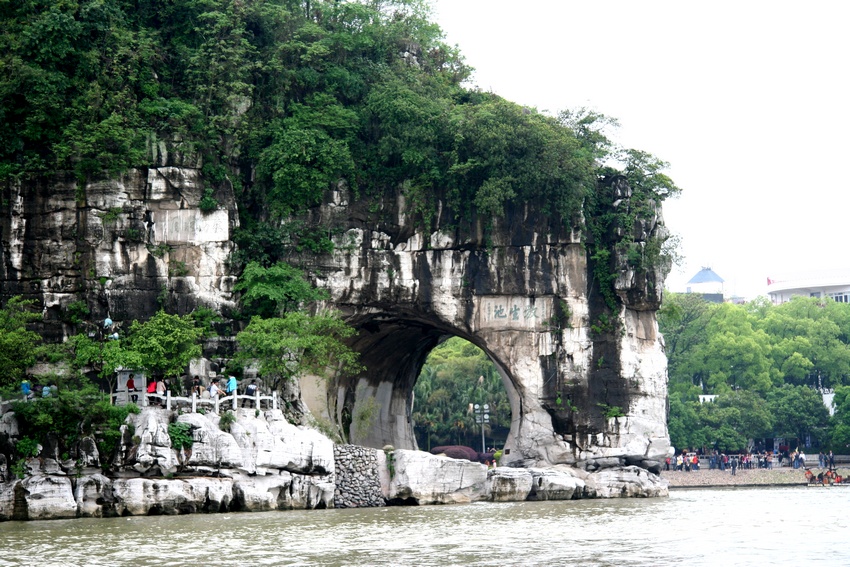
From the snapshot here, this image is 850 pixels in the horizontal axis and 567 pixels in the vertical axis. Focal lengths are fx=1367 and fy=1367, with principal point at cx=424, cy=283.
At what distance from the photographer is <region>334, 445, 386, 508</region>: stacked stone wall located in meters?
32.6

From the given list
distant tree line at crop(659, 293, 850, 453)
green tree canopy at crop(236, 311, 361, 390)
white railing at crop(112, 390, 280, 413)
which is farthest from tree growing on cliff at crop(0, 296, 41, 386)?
distant tree line at crop(659, 293, 850, 453)

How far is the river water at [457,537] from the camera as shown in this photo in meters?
20.3

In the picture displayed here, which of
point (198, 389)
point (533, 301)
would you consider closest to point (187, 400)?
point (198, 389)

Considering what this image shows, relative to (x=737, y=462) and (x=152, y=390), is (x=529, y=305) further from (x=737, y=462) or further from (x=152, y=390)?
(x=737, y=462)

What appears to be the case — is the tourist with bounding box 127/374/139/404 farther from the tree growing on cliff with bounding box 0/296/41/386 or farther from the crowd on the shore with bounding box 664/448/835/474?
the crowd on the shore with bounding box 664/448/835/474

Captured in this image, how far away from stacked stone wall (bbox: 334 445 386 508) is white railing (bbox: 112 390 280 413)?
2.13 meters

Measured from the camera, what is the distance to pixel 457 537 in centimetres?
2380

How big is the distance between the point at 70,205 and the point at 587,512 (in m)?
14.9

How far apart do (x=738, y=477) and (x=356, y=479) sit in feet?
62.1

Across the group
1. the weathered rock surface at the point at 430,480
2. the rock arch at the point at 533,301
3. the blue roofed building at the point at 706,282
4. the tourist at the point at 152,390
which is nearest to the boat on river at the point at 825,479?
the rock arch at the point at 533,301

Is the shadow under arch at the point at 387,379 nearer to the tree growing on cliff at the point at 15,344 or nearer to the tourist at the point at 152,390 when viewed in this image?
the tourist at the point at 152,390

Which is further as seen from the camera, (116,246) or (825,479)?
(825,479)

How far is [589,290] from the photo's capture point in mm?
37969

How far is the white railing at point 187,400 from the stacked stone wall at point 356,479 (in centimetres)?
213
